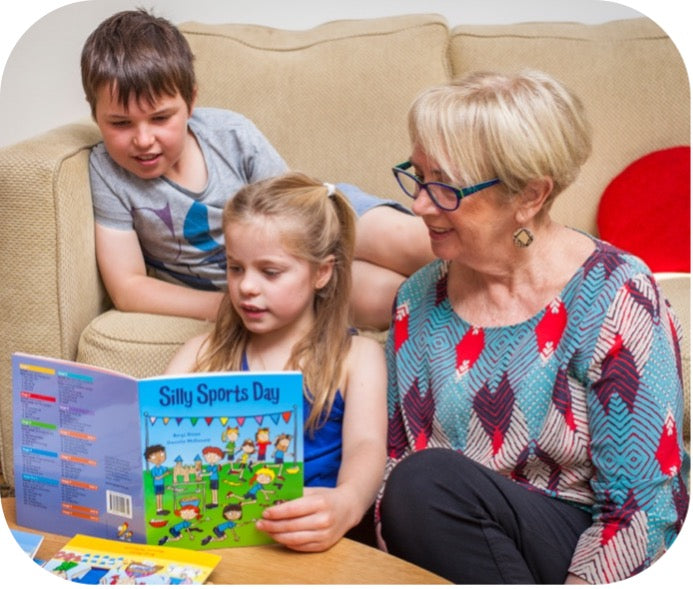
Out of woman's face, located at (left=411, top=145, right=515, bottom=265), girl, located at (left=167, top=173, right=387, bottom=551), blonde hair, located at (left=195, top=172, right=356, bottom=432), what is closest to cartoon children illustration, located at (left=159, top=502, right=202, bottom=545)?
girl, located at (left=167, top=173, right=387, bottom=551)

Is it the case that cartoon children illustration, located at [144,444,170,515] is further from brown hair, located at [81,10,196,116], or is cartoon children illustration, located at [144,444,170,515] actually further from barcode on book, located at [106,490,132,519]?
brown hair, located at [81,10,196,116]

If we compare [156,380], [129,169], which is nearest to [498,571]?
[156,380]

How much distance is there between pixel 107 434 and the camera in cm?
122

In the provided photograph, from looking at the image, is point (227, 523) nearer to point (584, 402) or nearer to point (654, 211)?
point (584, 402)

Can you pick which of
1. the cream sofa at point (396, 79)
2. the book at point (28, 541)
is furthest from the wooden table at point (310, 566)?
the cream sofa at point (396, 79)

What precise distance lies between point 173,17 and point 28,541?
5.10ft

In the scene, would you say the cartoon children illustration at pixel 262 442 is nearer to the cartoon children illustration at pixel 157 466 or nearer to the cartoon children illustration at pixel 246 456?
the cartoon children illustration at pixel 246 456

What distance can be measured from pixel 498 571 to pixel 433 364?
33cm

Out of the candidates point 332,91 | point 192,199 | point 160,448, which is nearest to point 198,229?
point 192,199

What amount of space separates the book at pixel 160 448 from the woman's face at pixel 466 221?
37cm

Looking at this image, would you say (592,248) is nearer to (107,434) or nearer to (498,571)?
(498,571)

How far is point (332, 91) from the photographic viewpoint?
228cm

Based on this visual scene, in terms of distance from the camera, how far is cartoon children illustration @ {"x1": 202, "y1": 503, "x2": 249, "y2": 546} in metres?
1.24

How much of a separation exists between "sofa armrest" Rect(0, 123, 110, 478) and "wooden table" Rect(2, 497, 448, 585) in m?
0.62
